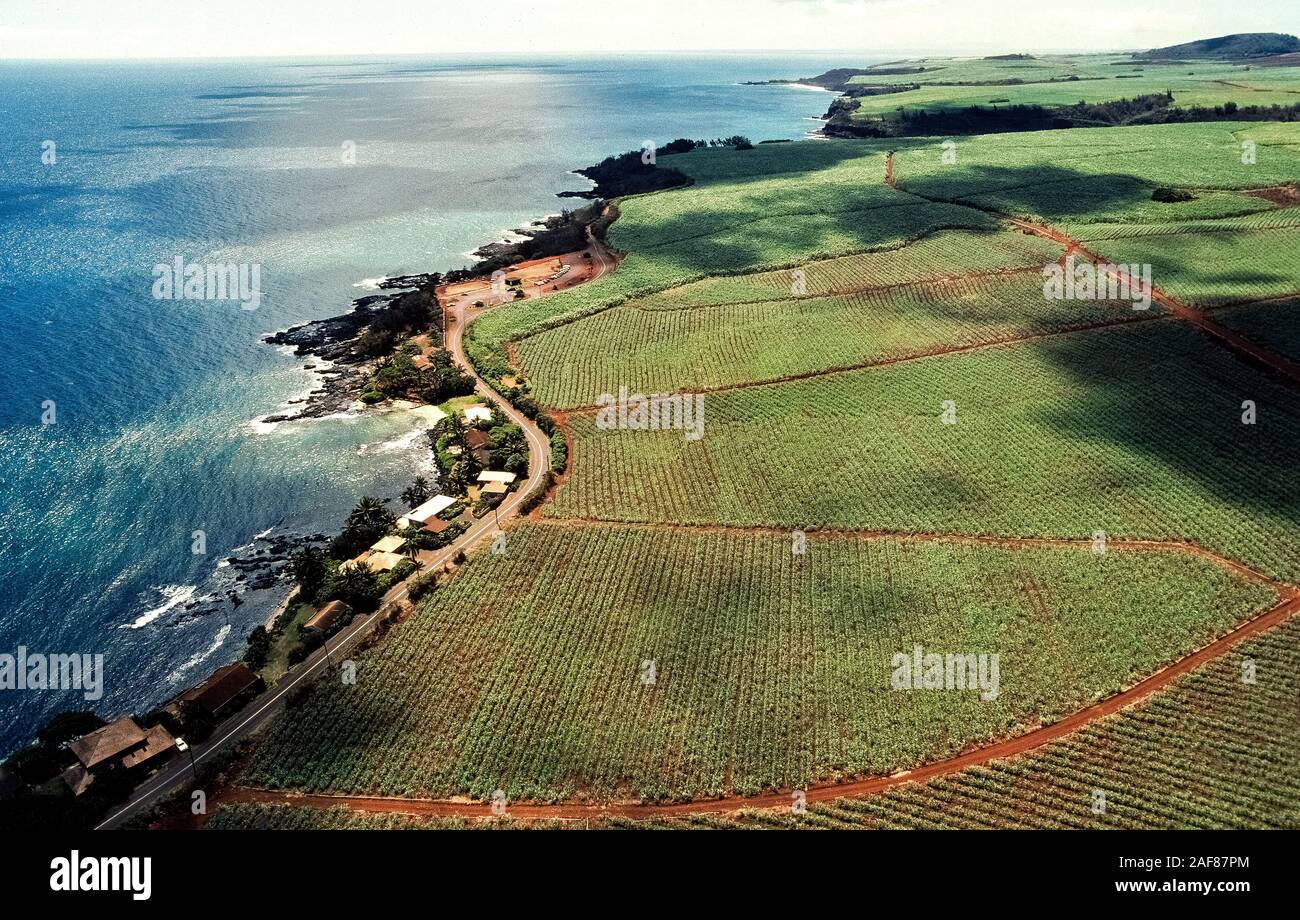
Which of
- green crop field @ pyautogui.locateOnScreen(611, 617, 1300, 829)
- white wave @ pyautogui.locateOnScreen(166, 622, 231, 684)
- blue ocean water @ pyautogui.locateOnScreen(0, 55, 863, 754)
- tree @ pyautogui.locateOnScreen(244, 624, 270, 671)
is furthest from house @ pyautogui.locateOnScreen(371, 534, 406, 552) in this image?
green crop field @ pyautogui.locateOnScreen(611, 617, 1300, 829)

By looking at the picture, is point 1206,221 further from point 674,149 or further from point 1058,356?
point 674,149

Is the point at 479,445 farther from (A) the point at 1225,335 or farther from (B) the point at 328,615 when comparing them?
(A) the point at 1225,335

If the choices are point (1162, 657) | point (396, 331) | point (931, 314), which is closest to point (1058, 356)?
point (931, 314)

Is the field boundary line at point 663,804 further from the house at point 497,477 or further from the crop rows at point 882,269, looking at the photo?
the crop rows at point 882,269

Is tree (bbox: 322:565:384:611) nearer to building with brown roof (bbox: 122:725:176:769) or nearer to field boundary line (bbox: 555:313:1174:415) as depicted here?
building with brown roof (bbox: 122:725:176:769)

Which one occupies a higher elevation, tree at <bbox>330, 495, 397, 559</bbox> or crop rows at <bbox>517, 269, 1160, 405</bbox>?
crop rows at <bbox>517, 269, 1160, 405</bbox>

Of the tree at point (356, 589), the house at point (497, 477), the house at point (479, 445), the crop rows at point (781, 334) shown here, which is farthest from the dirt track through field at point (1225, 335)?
the tree at point (356, 589)

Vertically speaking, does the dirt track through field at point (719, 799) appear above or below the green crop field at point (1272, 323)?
below
